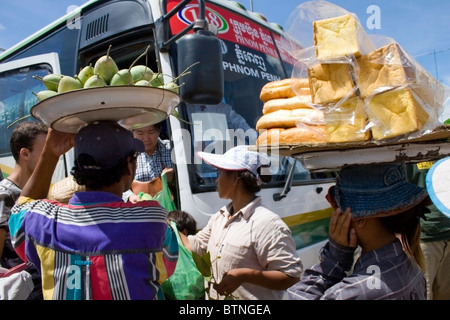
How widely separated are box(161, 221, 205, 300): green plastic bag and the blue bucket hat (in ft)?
3.36

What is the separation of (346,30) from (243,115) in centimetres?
225

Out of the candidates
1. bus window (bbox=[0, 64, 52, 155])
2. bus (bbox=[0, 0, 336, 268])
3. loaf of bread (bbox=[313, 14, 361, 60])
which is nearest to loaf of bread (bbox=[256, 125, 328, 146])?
loaf of bread (bbox=[313, 14, 361, 60])

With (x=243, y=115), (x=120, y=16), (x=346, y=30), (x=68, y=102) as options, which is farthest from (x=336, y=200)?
(x=120, y=16)

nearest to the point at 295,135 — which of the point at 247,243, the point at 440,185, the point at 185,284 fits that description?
the point at 440,185

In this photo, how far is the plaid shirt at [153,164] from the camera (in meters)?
3.31

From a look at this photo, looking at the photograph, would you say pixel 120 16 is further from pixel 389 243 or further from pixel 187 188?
pixel 389 243

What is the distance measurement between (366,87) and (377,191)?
422mm

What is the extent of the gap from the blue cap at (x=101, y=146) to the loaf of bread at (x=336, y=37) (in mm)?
861

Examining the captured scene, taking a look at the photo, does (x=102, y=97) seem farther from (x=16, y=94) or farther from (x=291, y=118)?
(x=16, y=94)

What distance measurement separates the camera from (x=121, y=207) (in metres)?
1.63

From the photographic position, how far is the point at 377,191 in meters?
1.56

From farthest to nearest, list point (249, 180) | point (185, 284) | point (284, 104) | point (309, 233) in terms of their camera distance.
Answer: point (309, 233) → point (249, 180) → point (185, 284) → point (284, 104)

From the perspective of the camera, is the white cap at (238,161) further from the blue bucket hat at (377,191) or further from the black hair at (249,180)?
the blue bucket hat at (377,191)

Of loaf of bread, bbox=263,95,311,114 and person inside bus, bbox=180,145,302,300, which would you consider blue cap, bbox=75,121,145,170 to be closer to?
loaf of bread, bbox=263,95,311,114
